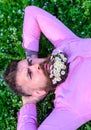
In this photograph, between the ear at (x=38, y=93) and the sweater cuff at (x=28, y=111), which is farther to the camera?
the sweater cuff at (x=28, y=111)

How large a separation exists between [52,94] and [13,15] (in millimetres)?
1204

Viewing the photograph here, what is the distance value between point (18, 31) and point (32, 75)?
129 centimetres

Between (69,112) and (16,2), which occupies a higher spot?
(16,2)

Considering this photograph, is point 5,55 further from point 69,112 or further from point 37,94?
point 69,112

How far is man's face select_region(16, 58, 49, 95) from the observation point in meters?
3.30

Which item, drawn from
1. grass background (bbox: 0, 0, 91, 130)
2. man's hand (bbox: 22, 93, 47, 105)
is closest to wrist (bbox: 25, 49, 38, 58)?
Answer: grass background (bbox: 0, 0, 91, 130)

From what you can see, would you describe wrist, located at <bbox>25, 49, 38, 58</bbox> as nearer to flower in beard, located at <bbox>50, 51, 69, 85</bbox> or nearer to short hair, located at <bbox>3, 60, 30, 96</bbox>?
short hair, located at <bbox>3, 60, 30, 96</bbox>

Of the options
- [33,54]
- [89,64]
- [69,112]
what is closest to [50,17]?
[33,54]

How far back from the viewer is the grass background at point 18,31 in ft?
13.8

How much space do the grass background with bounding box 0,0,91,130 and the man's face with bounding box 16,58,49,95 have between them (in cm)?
77

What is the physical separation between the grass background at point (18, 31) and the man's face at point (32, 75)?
0.77 m

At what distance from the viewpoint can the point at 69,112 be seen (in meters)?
3.40

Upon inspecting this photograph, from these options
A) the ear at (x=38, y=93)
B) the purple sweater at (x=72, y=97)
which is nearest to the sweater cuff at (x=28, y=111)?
the purple sweater at (x=72, y=97)

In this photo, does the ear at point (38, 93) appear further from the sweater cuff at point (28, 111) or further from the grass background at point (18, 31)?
the grass background at point (18, 31)
